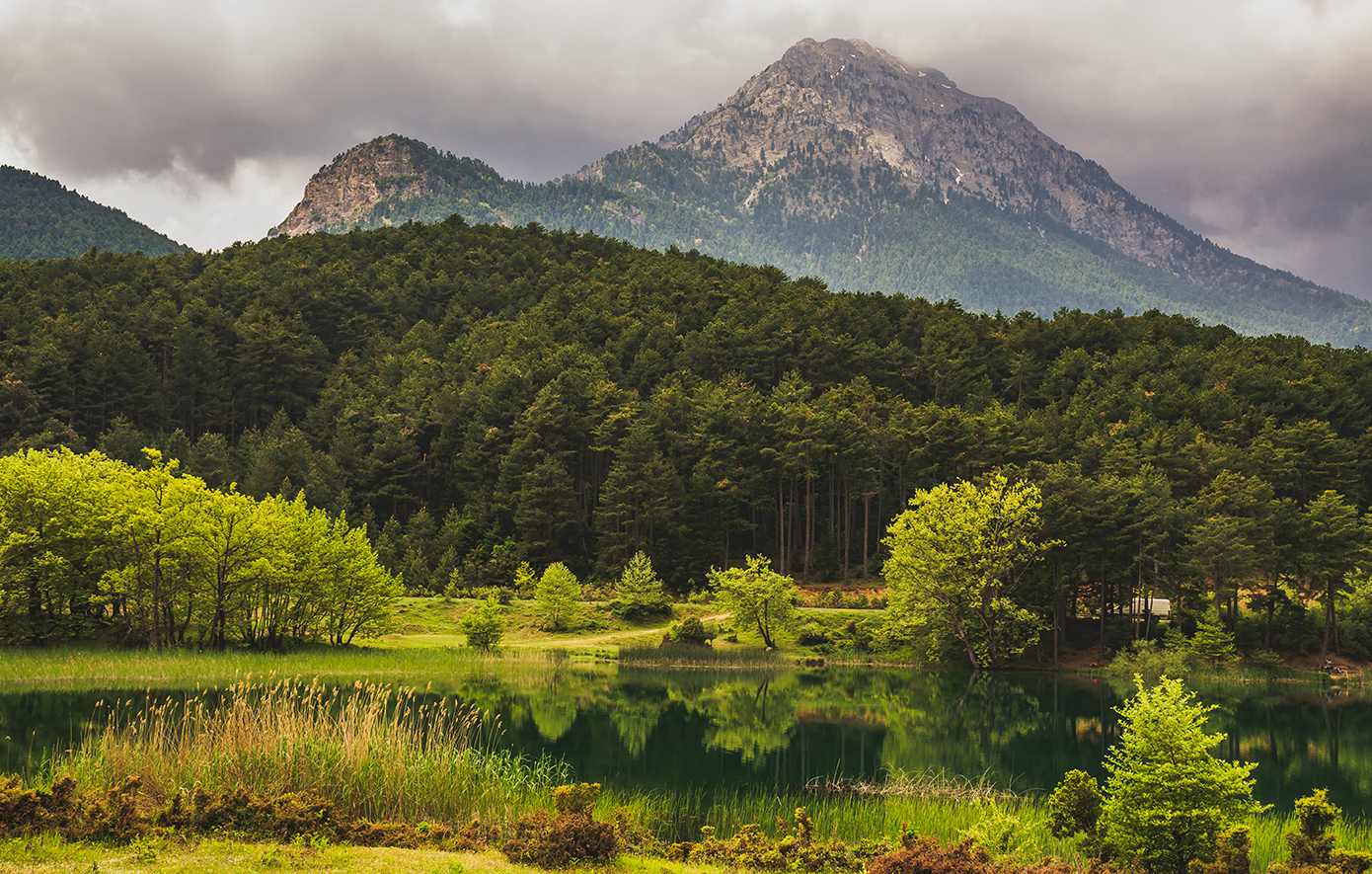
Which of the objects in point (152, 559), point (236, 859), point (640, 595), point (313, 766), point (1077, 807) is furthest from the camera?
point (640, 595)

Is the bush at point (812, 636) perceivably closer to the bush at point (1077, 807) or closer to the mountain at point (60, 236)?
the bush at point (1077, 807)

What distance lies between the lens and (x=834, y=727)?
27953mm

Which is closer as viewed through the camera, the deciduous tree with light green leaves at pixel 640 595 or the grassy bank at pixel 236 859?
the grassy bank at pixel 236 859

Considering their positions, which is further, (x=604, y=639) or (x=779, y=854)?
(x=604, y=639)

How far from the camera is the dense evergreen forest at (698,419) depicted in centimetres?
5284

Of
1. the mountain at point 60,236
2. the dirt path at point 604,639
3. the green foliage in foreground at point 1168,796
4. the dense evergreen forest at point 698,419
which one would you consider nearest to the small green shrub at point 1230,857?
the green foliage in foreground at point 1168,796

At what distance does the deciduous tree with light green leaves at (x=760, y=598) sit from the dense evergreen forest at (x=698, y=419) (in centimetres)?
1478

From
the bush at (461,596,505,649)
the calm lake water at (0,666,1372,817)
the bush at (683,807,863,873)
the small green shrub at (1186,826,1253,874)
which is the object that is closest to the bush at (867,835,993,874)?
the bush at (683,807,863,873)

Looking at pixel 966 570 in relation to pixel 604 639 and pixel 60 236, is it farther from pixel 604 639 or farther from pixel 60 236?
pixel 60 236

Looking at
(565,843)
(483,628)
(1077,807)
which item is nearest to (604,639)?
(483,628)

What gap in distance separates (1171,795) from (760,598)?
35959 mm

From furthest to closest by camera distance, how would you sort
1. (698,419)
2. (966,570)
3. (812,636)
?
1. (698,419)
2. (812,636)
3. (966,570)

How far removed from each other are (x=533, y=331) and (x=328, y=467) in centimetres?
2938

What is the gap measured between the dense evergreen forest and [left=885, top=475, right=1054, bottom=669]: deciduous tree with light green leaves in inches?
146
